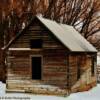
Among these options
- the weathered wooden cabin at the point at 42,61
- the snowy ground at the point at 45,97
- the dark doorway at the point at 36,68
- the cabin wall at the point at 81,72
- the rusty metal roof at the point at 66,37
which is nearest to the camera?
the snowy ground at the point at 45,97

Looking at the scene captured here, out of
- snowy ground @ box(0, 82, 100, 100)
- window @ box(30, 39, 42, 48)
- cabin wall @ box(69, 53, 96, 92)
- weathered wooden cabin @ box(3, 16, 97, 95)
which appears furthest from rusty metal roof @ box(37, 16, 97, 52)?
snowy ground @ box(0, 82, 100, 100)

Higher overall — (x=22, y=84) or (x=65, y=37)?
(x=65, y=37)

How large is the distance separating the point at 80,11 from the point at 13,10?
8.71 m

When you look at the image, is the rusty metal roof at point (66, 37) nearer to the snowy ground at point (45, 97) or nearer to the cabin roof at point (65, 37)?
the cabin roof at point (65, 37)

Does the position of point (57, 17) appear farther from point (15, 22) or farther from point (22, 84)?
point (22, 84)

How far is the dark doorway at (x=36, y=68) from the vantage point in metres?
27.6

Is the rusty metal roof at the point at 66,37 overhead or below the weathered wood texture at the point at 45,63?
overhead

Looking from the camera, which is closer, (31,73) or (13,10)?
(31,73)

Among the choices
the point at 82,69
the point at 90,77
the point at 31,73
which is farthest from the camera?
the point at 90,77

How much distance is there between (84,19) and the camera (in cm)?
4428

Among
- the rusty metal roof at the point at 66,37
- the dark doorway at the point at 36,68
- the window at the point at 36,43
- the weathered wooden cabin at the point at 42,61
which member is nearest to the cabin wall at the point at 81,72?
the weathered wooden cabin at the point at 42,61

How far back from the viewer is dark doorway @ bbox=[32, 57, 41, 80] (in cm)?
2756

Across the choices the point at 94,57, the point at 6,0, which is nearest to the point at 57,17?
the point at 6,0

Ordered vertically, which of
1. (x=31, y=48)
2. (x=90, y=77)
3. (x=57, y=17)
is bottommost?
(x=90, y=77)
